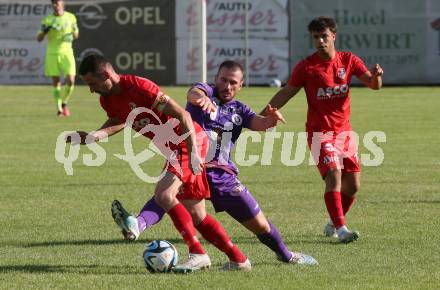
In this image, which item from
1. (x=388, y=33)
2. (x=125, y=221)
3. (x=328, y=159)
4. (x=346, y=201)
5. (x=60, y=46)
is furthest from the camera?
(x=388, y=33)

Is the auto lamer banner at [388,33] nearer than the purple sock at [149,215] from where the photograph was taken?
No

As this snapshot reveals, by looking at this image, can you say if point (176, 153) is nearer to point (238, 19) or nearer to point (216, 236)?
point (216, 236)

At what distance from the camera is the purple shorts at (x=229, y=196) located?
7.68 metres

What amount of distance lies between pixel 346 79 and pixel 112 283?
3321mm

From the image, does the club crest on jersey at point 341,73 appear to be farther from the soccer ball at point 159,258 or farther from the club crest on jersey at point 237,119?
the soccer ball at point 159,258

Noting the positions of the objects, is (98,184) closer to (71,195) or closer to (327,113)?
(71,195)

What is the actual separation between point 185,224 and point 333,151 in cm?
218

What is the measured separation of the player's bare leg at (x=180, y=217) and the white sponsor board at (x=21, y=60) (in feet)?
90.3

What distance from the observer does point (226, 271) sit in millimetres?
7551

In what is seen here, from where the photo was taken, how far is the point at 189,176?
24.7ft

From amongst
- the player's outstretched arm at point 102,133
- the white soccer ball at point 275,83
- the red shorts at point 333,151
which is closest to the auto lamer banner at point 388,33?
the white soccer ball at point 275,83

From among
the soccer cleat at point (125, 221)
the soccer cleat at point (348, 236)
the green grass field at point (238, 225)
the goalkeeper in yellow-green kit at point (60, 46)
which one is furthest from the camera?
the goalkeeper in yellow-green kit at point (60, 46)

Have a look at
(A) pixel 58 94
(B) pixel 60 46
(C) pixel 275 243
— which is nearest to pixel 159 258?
(C) pixel 275 243

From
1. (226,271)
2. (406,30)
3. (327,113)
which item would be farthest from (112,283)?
(406,30)
